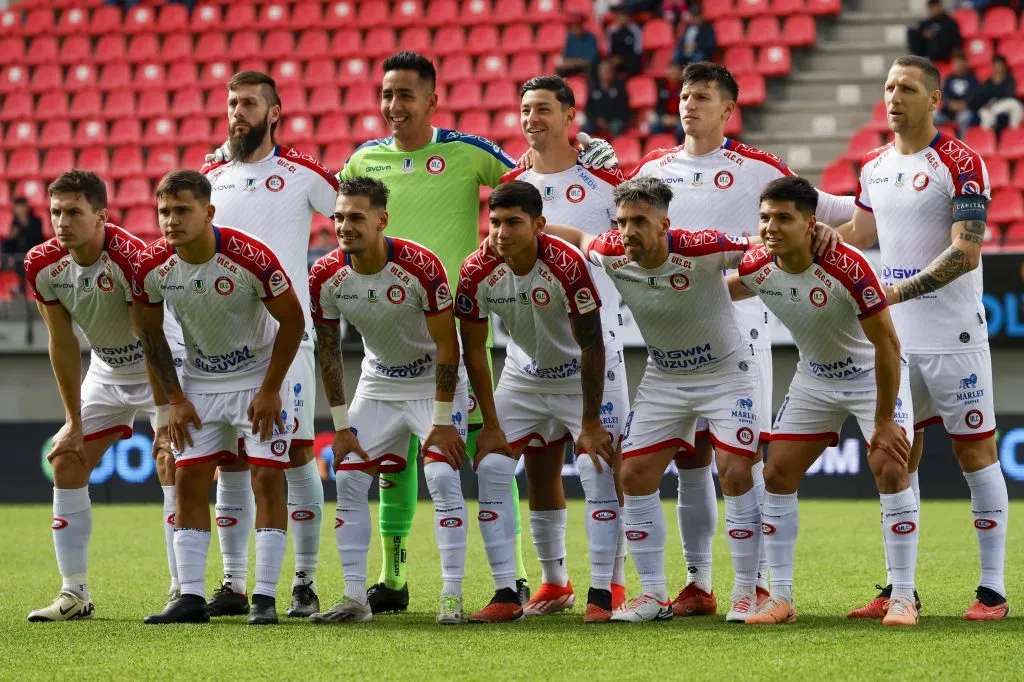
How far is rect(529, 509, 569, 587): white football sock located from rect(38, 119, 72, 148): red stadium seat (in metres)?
13.3

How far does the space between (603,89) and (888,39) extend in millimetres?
3387

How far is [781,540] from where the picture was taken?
610 centimetres

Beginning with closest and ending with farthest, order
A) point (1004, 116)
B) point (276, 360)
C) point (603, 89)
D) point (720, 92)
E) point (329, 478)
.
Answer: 1. point (276, 360)
2. point (720, 92)
3. point (329, 478)
4. point (1004, 116)
5. point (603, 89)

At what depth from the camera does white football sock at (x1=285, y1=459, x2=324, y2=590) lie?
21.5 feet

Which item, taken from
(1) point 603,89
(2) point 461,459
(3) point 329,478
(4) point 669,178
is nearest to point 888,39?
(1) point 603,89

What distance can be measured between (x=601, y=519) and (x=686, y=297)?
102 centimetres

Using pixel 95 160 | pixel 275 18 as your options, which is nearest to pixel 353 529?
pixel 95 160

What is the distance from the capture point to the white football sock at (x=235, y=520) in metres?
6.67

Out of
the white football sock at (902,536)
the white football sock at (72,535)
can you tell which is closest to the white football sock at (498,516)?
the white football sock at (902,536)

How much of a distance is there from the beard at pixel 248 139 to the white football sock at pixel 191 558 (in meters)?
1.88

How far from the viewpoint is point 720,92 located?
6805 millimetres

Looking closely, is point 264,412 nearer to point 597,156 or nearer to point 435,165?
point 435,165

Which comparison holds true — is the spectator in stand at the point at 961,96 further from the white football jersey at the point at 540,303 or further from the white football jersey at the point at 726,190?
the white football jersey at the point at 540,303

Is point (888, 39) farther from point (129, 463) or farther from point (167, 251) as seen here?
point (167, 251)
